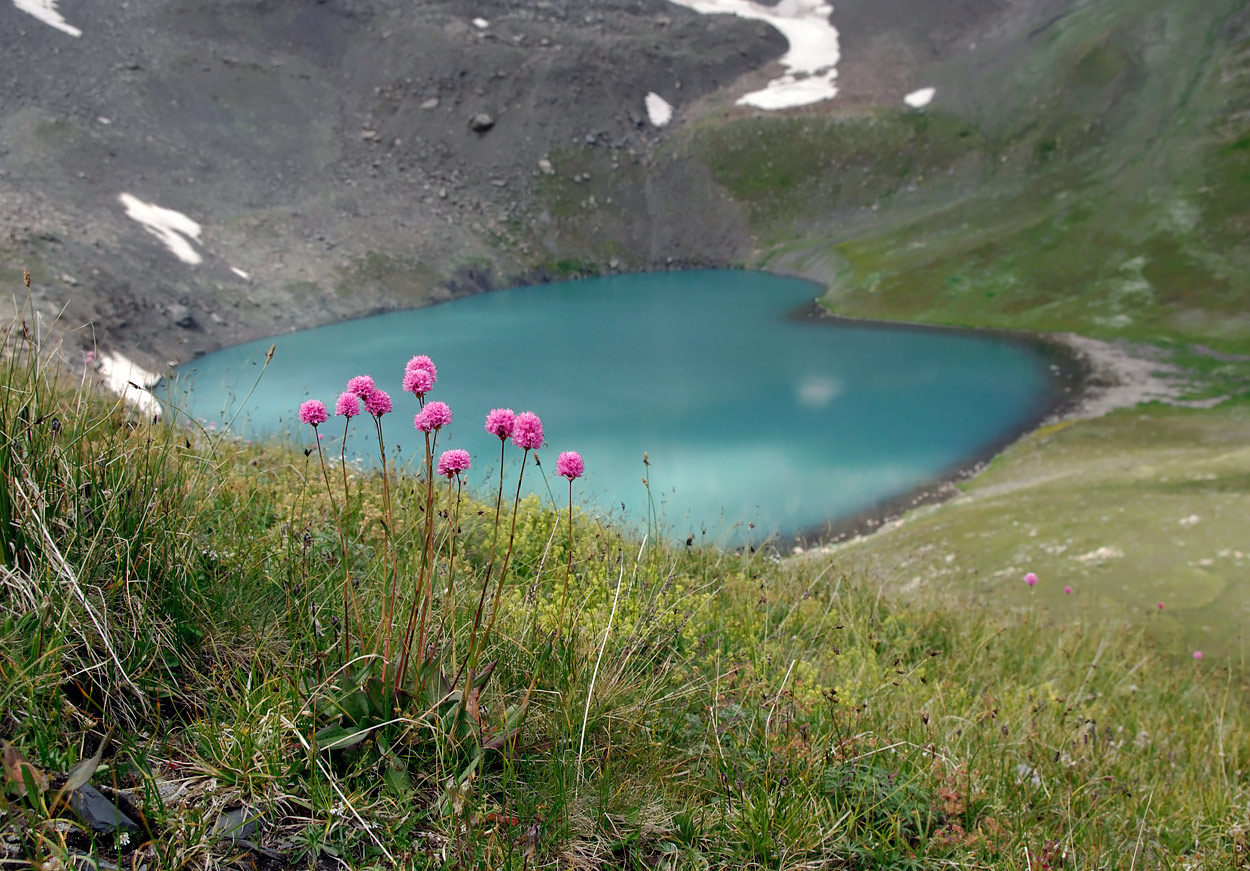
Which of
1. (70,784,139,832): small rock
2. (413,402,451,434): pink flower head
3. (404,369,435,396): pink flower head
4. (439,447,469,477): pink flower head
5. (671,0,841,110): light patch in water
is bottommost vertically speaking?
(70,784,139,832): small rock

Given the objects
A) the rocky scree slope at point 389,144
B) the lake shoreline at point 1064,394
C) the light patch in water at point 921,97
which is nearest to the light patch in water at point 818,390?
the lake shoreline at point 1064,394

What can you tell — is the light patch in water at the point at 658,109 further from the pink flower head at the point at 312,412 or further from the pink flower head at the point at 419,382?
the pink flower head at the point at 419,382

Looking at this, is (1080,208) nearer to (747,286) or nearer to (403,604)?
(747,286)

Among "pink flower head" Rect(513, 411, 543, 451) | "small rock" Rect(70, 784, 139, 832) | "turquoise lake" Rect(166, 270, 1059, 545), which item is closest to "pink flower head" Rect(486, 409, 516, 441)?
"pink flower head" Rect(513, 411, 543, 451)

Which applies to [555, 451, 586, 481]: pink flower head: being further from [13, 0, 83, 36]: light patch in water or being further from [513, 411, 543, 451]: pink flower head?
[13, 0, 83, 36]: light patch in water

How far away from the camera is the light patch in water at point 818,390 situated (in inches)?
1254

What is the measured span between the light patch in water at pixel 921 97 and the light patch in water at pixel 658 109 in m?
24.9

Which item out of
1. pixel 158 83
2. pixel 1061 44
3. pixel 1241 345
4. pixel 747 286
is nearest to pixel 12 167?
pixel 158 83

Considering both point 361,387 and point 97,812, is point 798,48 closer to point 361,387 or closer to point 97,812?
point 361,387

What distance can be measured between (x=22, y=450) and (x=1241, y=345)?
43.0m

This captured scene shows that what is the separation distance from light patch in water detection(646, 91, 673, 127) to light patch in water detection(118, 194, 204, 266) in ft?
162

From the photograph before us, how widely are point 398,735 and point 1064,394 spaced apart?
34.4 m

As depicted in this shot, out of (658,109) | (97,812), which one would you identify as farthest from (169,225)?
(97,812)

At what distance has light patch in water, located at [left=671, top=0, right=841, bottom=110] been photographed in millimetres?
84938
